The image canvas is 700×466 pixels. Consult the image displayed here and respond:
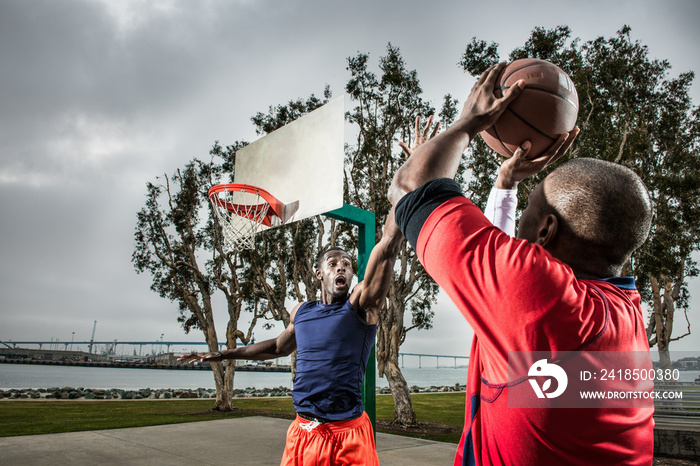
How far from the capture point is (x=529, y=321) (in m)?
0.79

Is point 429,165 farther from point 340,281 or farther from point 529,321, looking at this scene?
point 340,281

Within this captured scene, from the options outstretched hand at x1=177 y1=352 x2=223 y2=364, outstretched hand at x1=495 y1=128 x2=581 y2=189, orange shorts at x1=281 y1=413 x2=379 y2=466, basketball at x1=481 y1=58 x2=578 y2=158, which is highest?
basketball at x1=481 y1=58 x2=578 y2=158

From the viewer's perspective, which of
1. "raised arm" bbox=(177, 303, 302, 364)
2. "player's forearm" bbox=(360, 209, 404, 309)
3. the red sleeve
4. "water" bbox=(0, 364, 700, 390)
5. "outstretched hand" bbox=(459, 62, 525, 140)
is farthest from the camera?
"water" bbox=(0, 364, 700, 390)

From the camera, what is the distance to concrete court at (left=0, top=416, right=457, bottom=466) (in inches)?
259

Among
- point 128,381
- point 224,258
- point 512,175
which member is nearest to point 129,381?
point 128,381

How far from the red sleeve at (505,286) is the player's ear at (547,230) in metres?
0.19

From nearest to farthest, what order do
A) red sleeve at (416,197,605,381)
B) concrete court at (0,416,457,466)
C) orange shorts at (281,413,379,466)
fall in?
red sleeve at (416,197,605,381), orange shorts at (281,413,379,466), concrete court at (0,416,457,466)

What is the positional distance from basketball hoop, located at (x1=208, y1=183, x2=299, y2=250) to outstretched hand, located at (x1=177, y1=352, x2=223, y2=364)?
7.49ft

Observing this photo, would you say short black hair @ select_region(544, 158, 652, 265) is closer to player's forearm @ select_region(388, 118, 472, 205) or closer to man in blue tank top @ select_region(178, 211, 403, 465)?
player's forearm @ select_region(388, 118, 472, 205)

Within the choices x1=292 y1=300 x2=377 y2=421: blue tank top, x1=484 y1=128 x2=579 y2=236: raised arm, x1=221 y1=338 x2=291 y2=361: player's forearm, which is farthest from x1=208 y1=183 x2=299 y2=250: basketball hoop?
x1=484 y1=128 x2=579 y2=236: raised arm

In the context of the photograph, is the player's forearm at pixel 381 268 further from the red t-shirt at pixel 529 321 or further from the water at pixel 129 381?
the water at pixel 129 381

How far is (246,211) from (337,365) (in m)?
3.83

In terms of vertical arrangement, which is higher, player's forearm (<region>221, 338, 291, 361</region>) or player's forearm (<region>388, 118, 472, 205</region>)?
player's forearm (<region>388, 118, 472, 205</region>)

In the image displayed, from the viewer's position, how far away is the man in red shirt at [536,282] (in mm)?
800
